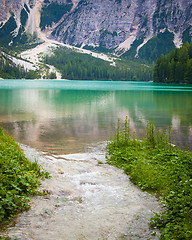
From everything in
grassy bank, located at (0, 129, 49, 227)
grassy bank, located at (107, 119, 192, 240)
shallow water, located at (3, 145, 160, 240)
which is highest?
grassy bank, located at (0, 129, 49, 227)

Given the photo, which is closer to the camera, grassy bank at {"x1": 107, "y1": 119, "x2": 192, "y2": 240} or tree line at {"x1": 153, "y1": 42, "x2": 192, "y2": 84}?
grassy bank at {"x1": 107, "y1": 119, "x2": 192, "y2": 240}

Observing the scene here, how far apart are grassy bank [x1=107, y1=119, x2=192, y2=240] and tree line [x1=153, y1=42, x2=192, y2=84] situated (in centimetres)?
12086

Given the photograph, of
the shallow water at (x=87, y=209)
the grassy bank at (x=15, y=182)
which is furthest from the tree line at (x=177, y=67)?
the grassy bank at (x=15, y=182)

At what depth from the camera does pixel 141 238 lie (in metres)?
6.90

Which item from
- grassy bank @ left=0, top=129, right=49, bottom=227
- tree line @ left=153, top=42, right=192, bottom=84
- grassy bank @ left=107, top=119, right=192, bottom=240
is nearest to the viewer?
grassy bank @ left=107, top=119, right=192, bottom=240

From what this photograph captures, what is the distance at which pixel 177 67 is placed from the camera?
134m

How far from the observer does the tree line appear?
12974 cm

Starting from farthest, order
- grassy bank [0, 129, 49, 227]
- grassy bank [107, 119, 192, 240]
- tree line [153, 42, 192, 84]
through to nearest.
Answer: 1. tree line [153, 42, 192, 84]
2. grassy bank [0, 129, 49, 227]
3. grassy bank [107, 119, 192, 240]

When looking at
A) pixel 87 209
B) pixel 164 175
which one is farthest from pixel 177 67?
pixel 87 209

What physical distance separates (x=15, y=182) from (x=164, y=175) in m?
6.61

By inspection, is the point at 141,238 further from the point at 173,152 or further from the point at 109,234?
the point at 173,152

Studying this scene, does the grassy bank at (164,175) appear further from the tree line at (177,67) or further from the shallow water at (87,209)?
the tree line at (177,67)

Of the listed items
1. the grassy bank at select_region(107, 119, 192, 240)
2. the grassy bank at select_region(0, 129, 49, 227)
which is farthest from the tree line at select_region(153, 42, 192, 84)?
the grassy bank at select_region(0, 129, 49, 227)

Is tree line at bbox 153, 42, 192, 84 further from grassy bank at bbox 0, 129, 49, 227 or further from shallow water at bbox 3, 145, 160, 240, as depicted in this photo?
grassy bank at bbox 0, 129, 49, 227
